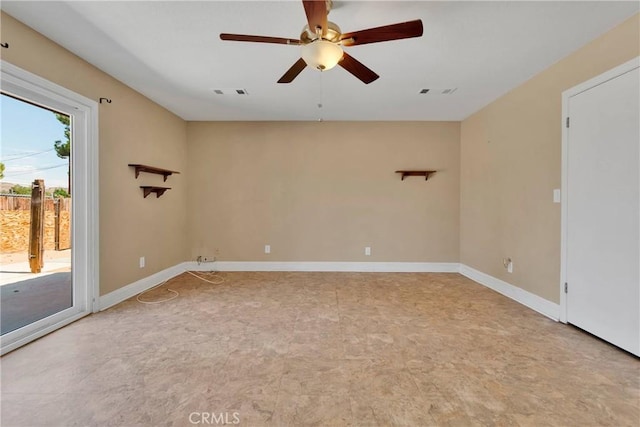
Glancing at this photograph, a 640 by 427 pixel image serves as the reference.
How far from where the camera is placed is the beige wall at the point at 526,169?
229 cm

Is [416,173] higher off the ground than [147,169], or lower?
higher

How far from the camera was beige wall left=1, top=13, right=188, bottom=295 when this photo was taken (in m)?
2.18

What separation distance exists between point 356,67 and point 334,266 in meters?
3.05

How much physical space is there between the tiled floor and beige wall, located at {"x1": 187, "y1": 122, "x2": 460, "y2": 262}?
5.18 feet

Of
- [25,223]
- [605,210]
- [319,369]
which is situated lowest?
[319,369]

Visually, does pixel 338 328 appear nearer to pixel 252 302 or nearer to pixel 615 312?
pixel 252 302

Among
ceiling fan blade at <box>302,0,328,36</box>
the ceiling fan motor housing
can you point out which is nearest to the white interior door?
the ceiling fan motor housing

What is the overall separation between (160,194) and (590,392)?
4.48 m

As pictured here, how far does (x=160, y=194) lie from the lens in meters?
3.66

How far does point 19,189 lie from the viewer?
6.94 feet

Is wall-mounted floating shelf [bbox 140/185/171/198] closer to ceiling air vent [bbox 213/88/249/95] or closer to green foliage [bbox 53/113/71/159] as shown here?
green foliage [bbox 53/113/71/159]

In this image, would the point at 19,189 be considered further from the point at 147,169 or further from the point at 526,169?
the point at 526,169

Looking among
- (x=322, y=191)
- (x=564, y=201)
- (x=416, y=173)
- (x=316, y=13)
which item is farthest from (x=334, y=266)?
(x=316, y=13)

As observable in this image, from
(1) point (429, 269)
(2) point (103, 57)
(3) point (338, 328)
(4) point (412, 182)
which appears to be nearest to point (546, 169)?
(4) point (412, 182)
